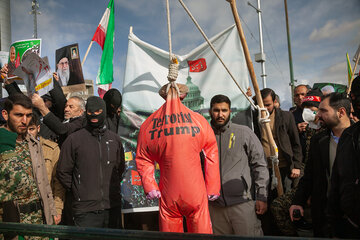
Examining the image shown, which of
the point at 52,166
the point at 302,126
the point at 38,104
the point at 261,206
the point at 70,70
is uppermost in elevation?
the point at 70,70

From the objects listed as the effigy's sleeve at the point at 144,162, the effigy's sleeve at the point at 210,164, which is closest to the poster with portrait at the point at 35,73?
the effigy's sleeve at the point at 144,162

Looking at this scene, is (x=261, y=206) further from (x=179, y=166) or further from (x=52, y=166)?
(x=52, y=166)

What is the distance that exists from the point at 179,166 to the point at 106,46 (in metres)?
3.42

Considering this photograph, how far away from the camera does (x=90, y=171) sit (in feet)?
8.93

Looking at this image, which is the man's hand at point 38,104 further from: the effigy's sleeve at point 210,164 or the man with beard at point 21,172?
the effigy's sleeve at point 210,164

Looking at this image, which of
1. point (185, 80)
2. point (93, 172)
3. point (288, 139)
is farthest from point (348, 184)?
point (185, 80)

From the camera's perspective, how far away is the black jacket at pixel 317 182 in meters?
2.24

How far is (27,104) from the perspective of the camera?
2.45m

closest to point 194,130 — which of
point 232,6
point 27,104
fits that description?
point 232,6

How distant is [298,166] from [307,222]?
806mm

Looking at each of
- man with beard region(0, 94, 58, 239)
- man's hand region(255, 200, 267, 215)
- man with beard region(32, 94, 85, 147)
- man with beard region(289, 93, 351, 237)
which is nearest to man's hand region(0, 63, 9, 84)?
man with beard region(32, 94, 85, 147)

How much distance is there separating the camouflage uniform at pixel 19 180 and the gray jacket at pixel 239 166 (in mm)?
1743

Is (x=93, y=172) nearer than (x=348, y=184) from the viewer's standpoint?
No

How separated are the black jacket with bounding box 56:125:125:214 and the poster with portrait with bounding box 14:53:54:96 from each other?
83 cm
